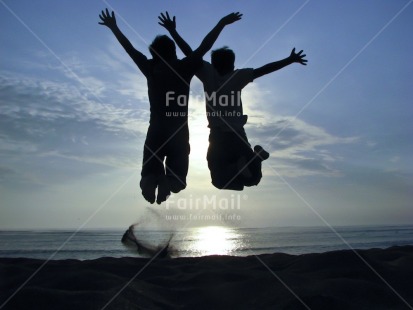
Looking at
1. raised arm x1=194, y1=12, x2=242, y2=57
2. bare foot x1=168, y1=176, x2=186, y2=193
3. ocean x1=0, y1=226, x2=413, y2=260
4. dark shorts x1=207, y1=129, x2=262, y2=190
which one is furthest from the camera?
ocean x1=0, y1=226, x2=413, y2=260

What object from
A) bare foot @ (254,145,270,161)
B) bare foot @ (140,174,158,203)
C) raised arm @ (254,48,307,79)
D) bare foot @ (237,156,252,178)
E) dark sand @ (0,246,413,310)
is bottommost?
dark sand @ (0,246,413,310)

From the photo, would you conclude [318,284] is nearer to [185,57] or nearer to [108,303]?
[108,303]

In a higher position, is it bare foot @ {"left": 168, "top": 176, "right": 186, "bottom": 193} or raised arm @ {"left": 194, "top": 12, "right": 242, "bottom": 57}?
raised arm @ {"left": 194, "top": 12, "right": 242, "bottom": 57}

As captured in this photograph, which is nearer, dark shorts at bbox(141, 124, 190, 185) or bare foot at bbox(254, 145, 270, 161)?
dark shorts at bbox(141, 124, 190, 185)

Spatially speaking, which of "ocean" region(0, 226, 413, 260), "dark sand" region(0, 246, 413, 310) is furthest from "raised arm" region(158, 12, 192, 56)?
"ocean" region(0, 226, 413, 260)

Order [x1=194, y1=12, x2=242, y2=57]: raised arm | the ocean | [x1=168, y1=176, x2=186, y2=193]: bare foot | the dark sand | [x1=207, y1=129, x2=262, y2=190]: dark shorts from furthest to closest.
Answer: the ocean
[x1=207, y1=129, x2=262, y2=190]: dark shorts
[x1=168, y1=176, x2=186, y2=193]: bare foot
[x1=194, y1=12, x2=242, y2=57]: raised arm
the dark sand

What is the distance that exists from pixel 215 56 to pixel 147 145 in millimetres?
1653

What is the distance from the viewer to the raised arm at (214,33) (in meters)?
5.68

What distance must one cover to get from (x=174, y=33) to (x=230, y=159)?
198 centimetres

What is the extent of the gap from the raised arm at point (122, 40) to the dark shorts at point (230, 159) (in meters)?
1.44

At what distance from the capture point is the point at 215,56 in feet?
20.1

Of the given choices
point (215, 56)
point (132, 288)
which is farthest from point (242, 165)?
point (132, 288)

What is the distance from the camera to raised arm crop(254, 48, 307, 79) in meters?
5.95

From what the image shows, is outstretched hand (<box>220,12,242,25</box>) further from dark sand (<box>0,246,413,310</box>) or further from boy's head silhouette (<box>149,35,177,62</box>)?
dark sand (<box>0,246,413,310</box>)
